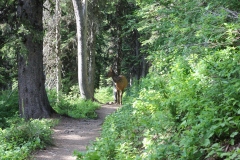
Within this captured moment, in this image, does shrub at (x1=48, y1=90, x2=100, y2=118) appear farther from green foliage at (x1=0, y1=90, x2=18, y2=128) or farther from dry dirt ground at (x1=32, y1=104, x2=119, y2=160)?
green foliage at (x1=0, y1=90, x2=18, y2=128)

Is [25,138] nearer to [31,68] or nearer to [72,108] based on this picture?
[31,68]

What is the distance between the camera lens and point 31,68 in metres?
10.9

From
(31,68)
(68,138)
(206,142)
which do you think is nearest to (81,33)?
(31,68)

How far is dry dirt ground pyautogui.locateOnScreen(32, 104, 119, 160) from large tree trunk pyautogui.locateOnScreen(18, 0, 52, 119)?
3.92 ft

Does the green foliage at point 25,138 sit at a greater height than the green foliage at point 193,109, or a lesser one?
lesser

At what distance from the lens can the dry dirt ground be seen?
7672mm

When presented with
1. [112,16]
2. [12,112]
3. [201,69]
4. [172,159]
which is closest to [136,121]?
[201,69]

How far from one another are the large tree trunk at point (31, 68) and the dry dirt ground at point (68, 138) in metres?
1.19

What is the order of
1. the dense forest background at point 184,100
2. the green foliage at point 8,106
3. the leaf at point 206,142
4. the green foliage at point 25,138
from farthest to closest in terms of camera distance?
the green foliage at point 8,106
the green foliage at point 25,138
the dense forest background at point 184,100
the leaf at point 206,142

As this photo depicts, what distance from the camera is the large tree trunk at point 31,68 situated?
1085 centimetres

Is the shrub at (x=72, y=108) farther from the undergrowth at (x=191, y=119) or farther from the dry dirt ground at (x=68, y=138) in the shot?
the undergrowth at (x=191, y=119)

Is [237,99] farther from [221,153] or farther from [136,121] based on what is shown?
[136,121]

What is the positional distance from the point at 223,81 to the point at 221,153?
1329 millimetres

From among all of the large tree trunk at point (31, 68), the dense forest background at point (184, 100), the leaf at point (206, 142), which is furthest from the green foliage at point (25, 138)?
the leaf at point (206, 142)
